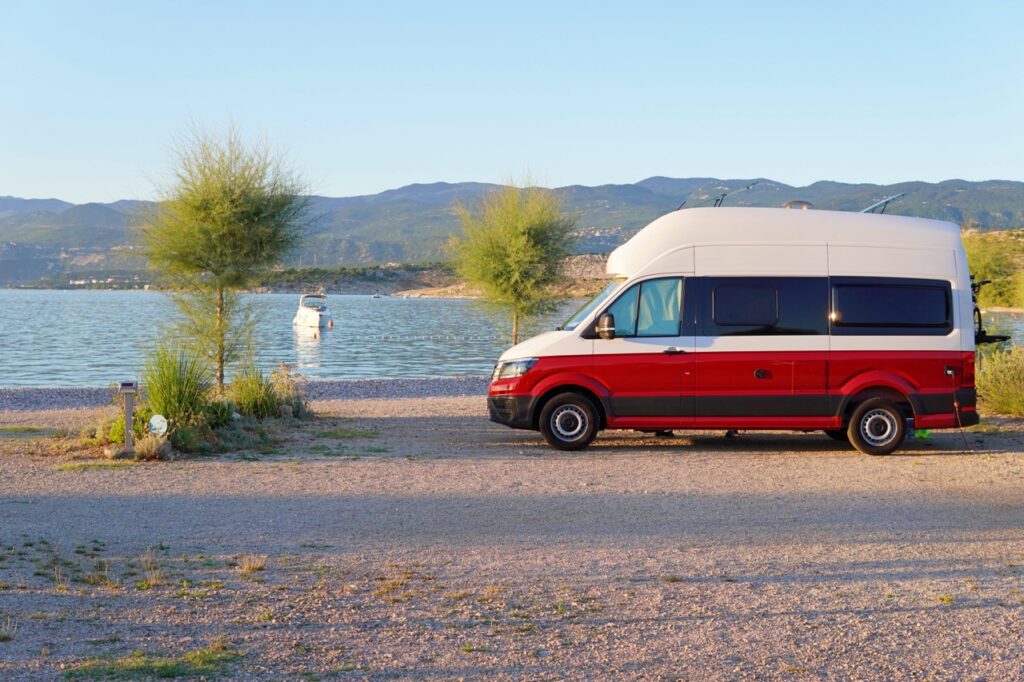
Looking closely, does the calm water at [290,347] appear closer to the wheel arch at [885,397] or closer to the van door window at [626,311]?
the van door window at [626,311]

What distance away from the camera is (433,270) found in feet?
475

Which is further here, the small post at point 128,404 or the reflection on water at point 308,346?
the reflection on water at point 308,346

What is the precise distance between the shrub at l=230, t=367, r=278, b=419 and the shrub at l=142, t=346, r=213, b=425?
6.51 ft

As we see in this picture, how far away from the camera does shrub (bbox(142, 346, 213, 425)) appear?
13.7 meters

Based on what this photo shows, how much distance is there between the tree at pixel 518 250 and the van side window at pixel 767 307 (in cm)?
1445

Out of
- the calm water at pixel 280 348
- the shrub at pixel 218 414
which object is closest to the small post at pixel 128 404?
the shrub at pixel 218 414

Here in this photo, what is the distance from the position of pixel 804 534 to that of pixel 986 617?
95.5 inches

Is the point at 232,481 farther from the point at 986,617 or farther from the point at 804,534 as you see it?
the point at 986,617

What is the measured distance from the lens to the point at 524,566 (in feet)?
24.8

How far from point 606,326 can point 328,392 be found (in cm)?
1202

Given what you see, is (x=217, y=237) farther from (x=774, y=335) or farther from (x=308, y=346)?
(x=308, y=346)

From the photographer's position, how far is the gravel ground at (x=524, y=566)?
18.6 ft

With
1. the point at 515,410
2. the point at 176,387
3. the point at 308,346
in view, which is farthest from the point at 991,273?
the point at 176,387

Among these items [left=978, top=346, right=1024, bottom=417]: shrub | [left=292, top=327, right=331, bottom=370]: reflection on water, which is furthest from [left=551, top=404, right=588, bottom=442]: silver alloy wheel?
[left=292, top=327, right=331, bottom=370]: reflection on water
